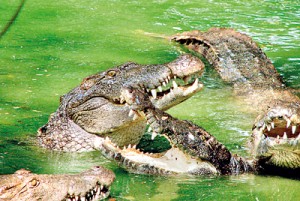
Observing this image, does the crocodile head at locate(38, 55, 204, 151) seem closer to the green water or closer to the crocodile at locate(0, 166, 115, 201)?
the green water

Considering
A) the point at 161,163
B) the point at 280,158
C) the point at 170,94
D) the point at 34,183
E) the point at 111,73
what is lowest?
the point at 161,163

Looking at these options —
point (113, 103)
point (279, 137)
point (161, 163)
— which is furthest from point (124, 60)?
point (279, 137)

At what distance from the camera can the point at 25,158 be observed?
21.9 feet

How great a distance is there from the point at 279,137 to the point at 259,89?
118 inches

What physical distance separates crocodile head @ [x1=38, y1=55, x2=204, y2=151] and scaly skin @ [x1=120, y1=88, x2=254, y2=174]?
75 cm

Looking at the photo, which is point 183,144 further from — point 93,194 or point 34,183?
point 34,183

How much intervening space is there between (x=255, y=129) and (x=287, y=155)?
1.15ft

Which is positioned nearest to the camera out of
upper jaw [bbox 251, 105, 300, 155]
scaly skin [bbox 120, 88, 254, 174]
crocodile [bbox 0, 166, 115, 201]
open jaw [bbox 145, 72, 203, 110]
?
crocodile [bbox 0, 166, 115, 201]

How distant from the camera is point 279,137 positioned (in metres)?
5.79

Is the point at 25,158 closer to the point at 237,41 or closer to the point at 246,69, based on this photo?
the point at 246,69

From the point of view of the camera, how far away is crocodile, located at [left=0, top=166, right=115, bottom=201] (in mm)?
5164

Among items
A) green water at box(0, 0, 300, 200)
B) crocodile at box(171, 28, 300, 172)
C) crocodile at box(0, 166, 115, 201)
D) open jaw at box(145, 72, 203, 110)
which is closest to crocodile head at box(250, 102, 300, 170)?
crocodile at box(171, 28, 300, 172)

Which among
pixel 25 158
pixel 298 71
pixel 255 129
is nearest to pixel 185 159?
pixel 255 129

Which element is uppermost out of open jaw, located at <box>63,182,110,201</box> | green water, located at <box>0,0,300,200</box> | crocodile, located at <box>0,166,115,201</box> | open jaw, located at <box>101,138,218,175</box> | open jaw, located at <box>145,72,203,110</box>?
open jaw, located at <box>145,72,203,110</box>
